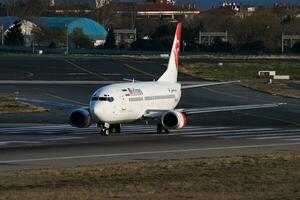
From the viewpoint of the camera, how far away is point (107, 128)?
4719 centimetres

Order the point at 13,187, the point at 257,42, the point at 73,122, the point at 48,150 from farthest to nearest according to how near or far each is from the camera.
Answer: the point at 257,42, the point at 73,122, the point at 48,150, the point at 13,187

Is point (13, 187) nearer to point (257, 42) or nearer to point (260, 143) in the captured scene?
point (260, 143)

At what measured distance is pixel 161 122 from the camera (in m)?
47.2

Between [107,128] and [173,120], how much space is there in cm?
317

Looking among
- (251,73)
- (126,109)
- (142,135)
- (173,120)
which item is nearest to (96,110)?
(126,109)

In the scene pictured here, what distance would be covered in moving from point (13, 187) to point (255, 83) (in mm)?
63892

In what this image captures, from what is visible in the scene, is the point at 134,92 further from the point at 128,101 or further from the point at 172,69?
the point at 172,69

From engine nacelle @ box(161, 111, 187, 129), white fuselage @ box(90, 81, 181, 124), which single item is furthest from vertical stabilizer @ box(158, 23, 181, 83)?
engine nacelle @ box(161, 111, 187, 129)

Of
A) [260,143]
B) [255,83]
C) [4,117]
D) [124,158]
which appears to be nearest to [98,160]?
[124,158]

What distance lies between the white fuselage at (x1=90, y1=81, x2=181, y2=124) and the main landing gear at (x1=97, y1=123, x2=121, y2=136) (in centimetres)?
65

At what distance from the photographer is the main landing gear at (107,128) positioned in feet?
153

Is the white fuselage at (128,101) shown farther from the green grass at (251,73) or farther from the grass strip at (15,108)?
the green grass at (251,73)

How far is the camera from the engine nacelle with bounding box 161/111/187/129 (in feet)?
152

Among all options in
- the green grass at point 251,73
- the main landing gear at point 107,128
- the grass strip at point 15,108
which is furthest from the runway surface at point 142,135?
the green grass at point 251,73
